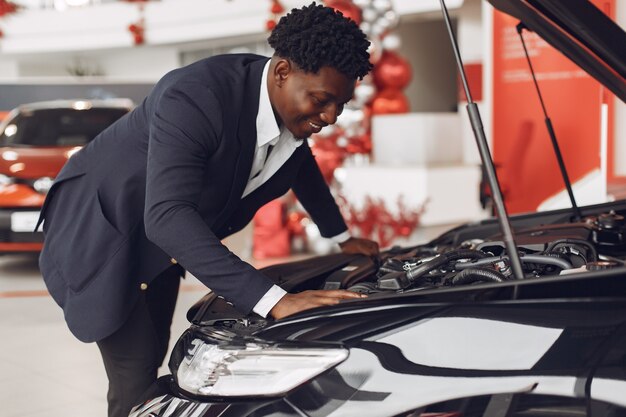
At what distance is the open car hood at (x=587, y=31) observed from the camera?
5.13 ft

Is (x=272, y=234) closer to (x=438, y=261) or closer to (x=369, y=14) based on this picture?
(x=369, y=14)

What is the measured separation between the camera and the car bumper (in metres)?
6.06

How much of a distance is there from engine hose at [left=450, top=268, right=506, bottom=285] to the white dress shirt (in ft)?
1.75

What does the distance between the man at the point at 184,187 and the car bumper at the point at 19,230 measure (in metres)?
4.14

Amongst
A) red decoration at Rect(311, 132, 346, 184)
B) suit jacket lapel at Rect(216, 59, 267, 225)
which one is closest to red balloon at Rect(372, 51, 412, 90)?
red decoration at Rect(311, 132, 346, 184)

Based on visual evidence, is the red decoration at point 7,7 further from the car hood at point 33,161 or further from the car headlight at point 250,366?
the car headlight at point 250,366

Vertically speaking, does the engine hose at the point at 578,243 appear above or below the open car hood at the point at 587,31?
below

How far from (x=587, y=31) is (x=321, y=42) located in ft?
1.73

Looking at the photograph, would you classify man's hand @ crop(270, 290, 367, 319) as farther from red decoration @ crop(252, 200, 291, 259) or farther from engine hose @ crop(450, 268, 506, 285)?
red decoration @ crop(252, 200, 291, 259)

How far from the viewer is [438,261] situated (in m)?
1.80

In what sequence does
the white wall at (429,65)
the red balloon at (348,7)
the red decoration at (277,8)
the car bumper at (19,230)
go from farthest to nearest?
the white wall at (429,65), the red decoration at (277,8), the red balloon at (348,7), the car bumper at (19,230)

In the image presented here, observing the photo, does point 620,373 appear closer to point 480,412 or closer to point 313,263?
point 480,412

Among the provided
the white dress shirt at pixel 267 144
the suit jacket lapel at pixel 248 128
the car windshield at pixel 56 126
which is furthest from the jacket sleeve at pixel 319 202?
the car windshield at pixel 56 126

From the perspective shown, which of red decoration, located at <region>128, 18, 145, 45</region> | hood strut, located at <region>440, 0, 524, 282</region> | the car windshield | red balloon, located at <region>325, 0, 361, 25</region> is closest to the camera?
hood strut, located at <region>440, 0, 524, 282</region>
